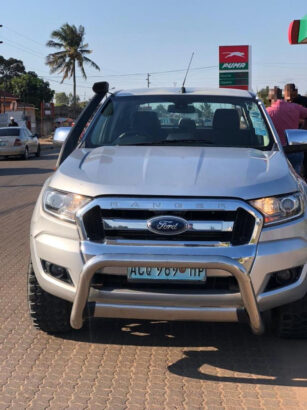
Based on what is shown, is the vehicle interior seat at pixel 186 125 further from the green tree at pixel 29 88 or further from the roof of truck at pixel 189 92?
the green tree at pixel 29 88

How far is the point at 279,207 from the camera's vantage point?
3.57 meters

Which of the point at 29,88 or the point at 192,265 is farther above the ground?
the point at 29,88

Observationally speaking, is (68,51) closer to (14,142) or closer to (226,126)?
(14,142)

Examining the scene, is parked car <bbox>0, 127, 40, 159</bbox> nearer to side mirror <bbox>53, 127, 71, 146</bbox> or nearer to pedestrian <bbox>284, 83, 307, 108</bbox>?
pedestrian <bbox>284, 83, 307, 108</bbox>

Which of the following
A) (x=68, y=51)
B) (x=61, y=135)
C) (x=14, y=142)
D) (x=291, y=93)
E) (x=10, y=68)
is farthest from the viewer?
(x=10, y=68)

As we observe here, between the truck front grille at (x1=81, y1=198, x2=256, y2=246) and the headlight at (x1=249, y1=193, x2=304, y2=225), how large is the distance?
0.09 m

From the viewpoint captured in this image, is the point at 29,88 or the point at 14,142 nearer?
the point at 14,142

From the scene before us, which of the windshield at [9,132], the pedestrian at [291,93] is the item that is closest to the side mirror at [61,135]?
the pedestrian at [291,93]

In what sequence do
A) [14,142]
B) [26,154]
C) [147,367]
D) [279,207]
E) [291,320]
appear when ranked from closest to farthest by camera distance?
[279,207]
[147,367]
[291,320]
[14,142]
[26,154]

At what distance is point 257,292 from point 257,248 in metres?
0.26

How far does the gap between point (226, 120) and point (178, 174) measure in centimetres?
150

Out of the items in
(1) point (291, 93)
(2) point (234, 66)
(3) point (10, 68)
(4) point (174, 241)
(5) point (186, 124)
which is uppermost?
(3) point (10, 68)

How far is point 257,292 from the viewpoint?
136 inches

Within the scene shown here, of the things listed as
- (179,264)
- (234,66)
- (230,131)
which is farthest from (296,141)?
(234,66)
